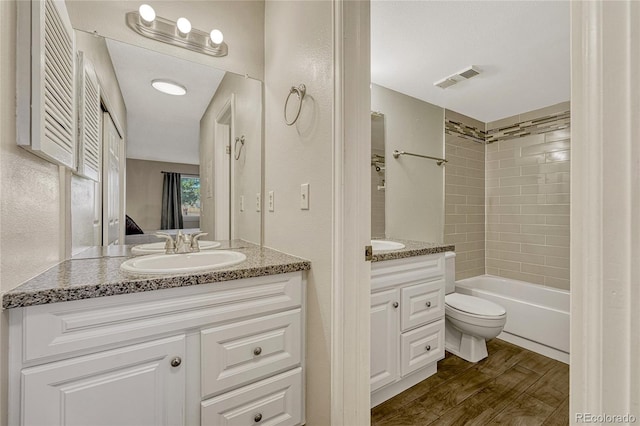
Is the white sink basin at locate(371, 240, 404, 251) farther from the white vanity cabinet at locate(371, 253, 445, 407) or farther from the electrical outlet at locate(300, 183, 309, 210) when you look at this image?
the electrical outlet at locate(300, 183, 309, 210)

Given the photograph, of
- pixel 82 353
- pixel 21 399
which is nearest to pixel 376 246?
pixel 82 353

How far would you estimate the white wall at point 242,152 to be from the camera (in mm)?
1671

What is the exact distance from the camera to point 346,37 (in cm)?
106

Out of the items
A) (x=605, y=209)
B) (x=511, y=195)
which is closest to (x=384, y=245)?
(x=605, y=209)

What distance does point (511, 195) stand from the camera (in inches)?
123

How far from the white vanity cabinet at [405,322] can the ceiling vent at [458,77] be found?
143cm

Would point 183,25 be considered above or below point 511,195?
above

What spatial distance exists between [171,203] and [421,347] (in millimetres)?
1745

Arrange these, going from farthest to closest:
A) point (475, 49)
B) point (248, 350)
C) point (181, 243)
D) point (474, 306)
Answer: point (474, 306)
point (475, 49)
point (181, 243)
point (248, 350)

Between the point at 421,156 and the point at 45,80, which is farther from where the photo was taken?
the point at 421,156

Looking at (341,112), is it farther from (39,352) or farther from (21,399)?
(21,399)

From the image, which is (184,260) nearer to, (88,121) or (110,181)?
(110,181)

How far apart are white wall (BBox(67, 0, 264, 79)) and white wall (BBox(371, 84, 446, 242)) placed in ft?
3.56

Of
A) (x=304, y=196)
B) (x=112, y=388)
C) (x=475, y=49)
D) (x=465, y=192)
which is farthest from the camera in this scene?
(x=465, y=192)
